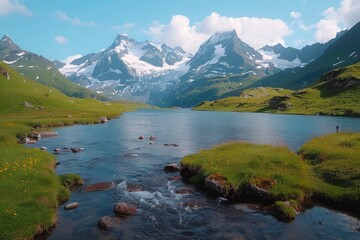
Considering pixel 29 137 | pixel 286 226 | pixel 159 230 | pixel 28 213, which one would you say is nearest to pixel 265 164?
pixel 286 226

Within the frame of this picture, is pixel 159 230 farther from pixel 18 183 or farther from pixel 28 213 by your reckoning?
pixel 18 183

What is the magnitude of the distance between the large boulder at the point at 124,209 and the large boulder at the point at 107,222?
49.6 inches

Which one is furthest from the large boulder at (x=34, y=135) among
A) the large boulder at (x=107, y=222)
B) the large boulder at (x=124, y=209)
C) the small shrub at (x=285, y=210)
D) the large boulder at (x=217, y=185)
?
the small shrub at (x=285, y=210)

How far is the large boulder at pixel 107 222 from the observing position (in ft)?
79.8

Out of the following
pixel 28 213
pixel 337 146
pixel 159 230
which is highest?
pixel 337 146

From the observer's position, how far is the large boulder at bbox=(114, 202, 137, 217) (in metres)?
27.1

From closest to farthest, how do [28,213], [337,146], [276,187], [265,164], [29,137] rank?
[28,213] < [276,187] < [265,164] < [337,146] < [29,137]

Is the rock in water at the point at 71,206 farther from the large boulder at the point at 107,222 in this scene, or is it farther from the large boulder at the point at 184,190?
the large boulder at the point at 184,190

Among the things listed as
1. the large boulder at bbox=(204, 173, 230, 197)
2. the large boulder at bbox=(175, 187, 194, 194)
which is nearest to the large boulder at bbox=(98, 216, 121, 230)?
the large boulder at bbox=(175, 187, 194, 194)

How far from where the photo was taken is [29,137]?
7025cm

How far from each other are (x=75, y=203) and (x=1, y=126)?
173 ft

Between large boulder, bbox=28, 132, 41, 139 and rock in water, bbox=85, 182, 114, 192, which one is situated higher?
large boulder, bbox=28, 132, 41, 139

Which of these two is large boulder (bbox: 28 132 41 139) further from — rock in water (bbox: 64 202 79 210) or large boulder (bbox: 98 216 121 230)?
large boulder (bbox: 98 216 121 230)

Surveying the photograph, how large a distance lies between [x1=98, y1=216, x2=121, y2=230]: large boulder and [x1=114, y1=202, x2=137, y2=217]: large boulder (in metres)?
1.26
